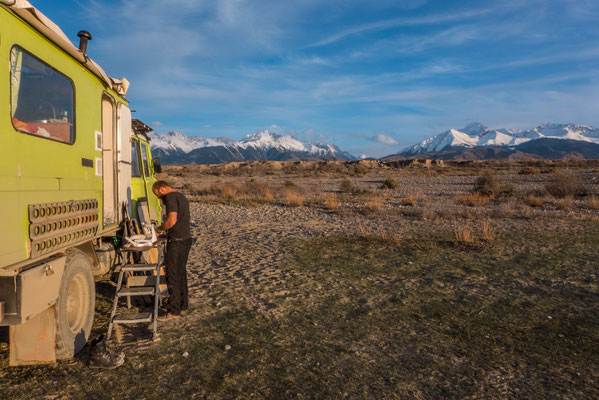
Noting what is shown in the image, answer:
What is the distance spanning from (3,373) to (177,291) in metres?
2.00

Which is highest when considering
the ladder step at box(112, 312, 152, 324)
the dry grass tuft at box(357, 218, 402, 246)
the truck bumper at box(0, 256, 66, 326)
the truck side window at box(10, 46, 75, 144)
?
the truck side window at box(10, 46, 75, 144)

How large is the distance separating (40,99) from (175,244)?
2465 millimetres

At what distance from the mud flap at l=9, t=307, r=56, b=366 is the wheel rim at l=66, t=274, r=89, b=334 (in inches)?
15.7

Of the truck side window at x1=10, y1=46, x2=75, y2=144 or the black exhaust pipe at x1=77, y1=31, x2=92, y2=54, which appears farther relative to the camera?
the black exhaust pipe at x1=77, y1=31, x2=92, y2=54

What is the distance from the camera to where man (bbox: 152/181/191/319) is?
5152 mm

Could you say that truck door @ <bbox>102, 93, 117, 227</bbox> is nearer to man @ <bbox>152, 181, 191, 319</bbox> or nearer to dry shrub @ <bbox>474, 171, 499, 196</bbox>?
man @ <bbox>152, 181, 191, 319</bbox>

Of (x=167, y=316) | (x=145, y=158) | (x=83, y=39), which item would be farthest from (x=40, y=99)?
(x=145, y=158)

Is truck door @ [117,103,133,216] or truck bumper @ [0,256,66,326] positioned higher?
truck door @ [117,103,133,216]

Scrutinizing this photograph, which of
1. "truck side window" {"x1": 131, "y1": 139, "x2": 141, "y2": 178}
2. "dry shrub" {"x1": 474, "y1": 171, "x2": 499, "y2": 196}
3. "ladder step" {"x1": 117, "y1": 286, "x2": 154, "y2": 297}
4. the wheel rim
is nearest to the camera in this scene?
the wheel rim

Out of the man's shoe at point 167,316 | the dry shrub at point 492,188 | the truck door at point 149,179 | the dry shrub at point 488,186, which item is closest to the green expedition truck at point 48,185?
the man's shoe at point 167,316

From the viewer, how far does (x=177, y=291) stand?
204 inches

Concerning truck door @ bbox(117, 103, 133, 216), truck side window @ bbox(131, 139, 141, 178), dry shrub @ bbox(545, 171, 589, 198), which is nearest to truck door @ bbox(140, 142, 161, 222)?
truck side window @ bbox(131, 139, 141, 178)

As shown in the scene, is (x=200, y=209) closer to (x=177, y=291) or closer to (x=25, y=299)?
(x=177, y=291)

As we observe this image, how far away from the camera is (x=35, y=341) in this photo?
3.71 m
